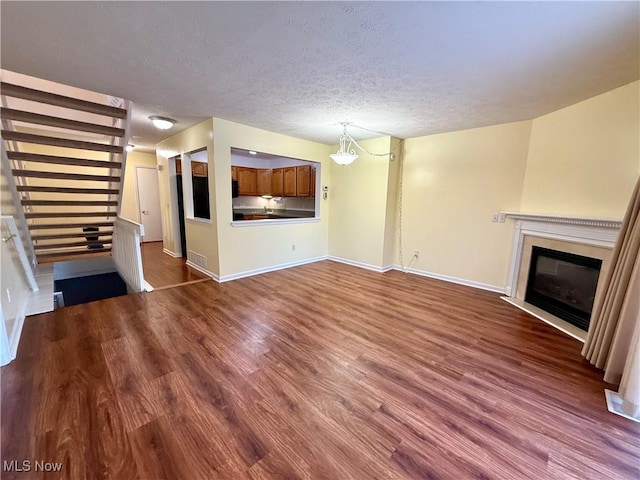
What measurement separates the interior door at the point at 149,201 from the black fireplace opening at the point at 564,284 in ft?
25.8

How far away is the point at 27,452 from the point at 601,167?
4808 mm

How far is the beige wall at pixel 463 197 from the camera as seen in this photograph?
352 centimetres

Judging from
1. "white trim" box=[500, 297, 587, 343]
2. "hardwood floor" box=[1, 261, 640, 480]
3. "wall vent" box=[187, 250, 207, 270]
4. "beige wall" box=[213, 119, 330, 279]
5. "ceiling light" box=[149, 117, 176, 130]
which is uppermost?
"ceiling light" box=[149, 117, 176, 130]

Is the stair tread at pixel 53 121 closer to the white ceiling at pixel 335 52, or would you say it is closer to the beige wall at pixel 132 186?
the white ceiling at pixel 335 52

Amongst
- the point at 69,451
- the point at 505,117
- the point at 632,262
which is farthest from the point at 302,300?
the point at 505,117

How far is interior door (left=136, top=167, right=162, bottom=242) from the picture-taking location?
6.54 m

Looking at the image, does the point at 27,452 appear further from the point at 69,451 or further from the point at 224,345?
the point at 224,345

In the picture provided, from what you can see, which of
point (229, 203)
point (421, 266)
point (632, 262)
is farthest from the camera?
point (421, 266)

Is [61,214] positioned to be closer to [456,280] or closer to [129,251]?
[129,251]

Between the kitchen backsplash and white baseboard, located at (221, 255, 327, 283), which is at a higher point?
the kitchen backsplash

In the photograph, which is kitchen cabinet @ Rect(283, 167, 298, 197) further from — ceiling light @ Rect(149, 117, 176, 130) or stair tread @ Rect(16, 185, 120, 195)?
stair tread @ Rect(16, 185, 120, 195)

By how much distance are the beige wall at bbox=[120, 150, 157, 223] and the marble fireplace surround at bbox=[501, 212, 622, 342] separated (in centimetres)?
778

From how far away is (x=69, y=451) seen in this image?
1300 millimetres

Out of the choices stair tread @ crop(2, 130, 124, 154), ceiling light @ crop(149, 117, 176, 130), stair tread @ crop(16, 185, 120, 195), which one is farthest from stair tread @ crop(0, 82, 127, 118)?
stair tread @ crop(16, 185, 120, 195)
